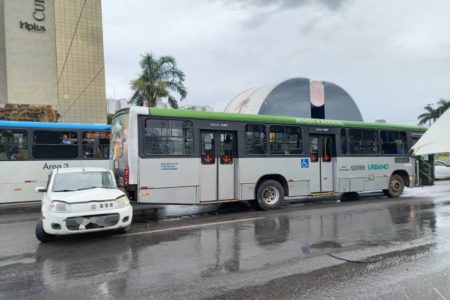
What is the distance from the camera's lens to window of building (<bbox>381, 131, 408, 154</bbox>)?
15.9 m

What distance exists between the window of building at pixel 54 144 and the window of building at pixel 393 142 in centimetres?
1172

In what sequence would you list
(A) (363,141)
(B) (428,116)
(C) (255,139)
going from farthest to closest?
(B) (428,116), (A) (363,141), (C) (255,139)

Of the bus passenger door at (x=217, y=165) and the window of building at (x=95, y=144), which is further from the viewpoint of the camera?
the window of building at (x=95, y=144)

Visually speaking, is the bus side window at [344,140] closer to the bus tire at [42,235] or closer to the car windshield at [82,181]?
the car windshield at [82,181]

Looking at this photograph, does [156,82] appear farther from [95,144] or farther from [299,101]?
[95,144]

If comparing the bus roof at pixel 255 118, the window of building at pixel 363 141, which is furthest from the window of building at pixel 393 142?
the window of building at pixel 363 141

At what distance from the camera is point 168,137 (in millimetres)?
11141

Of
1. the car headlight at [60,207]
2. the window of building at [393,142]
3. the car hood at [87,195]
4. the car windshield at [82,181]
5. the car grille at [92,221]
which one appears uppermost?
the window of building at [393,142]

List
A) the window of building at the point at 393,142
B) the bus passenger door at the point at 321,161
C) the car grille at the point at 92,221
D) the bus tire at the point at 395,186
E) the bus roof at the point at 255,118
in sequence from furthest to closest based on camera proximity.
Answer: the bus tire at the point at 395,186 < the window of building at the point at 393,142 < the bus passenger door at the point at 321,161 < the bus roof at the point at 255,118 < the car grille at the point at 92,221

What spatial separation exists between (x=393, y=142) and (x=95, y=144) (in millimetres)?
11623

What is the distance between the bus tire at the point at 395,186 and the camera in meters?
16.1

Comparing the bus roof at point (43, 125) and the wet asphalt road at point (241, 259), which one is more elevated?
the bus roof at point (43, 125)

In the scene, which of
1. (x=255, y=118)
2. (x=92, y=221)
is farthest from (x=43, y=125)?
(x=255, y=118)

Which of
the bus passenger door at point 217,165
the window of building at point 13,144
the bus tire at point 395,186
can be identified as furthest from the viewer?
the bus tire at point 395,186
